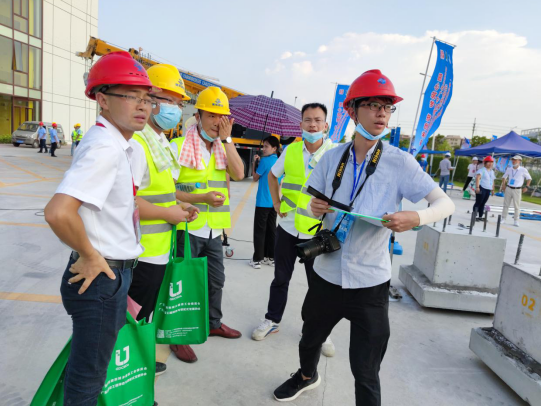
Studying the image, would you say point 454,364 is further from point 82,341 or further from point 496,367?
point 82,341

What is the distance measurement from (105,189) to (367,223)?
132cm

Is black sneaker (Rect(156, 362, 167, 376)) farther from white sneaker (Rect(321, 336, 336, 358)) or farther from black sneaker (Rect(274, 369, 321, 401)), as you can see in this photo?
white sneaker (Rect(321, 336, 336, 358))

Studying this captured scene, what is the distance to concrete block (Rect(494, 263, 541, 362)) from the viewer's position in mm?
2475

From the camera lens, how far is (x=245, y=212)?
846cm

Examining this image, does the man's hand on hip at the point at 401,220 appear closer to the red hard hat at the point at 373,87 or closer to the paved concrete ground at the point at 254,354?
the red hard hat at the point at 373,87

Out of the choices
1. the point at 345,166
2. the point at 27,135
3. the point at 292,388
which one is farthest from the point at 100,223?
the point at 27,135

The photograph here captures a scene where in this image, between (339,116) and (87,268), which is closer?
(87,268)

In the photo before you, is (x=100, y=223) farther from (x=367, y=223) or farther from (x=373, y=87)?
(x=373, y=87)

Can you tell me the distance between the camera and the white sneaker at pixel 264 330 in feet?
10.1

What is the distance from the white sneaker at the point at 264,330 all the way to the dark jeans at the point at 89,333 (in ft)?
5.55

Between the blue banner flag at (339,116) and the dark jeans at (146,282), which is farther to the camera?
the blue banner flag at (339,116)

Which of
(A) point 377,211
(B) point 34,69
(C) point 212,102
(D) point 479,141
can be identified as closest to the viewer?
(A) point 377,211

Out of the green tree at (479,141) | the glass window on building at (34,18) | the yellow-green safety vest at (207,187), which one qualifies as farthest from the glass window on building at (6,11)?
the green tree at (479,141)

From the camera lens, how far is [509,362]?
8.27 feet
